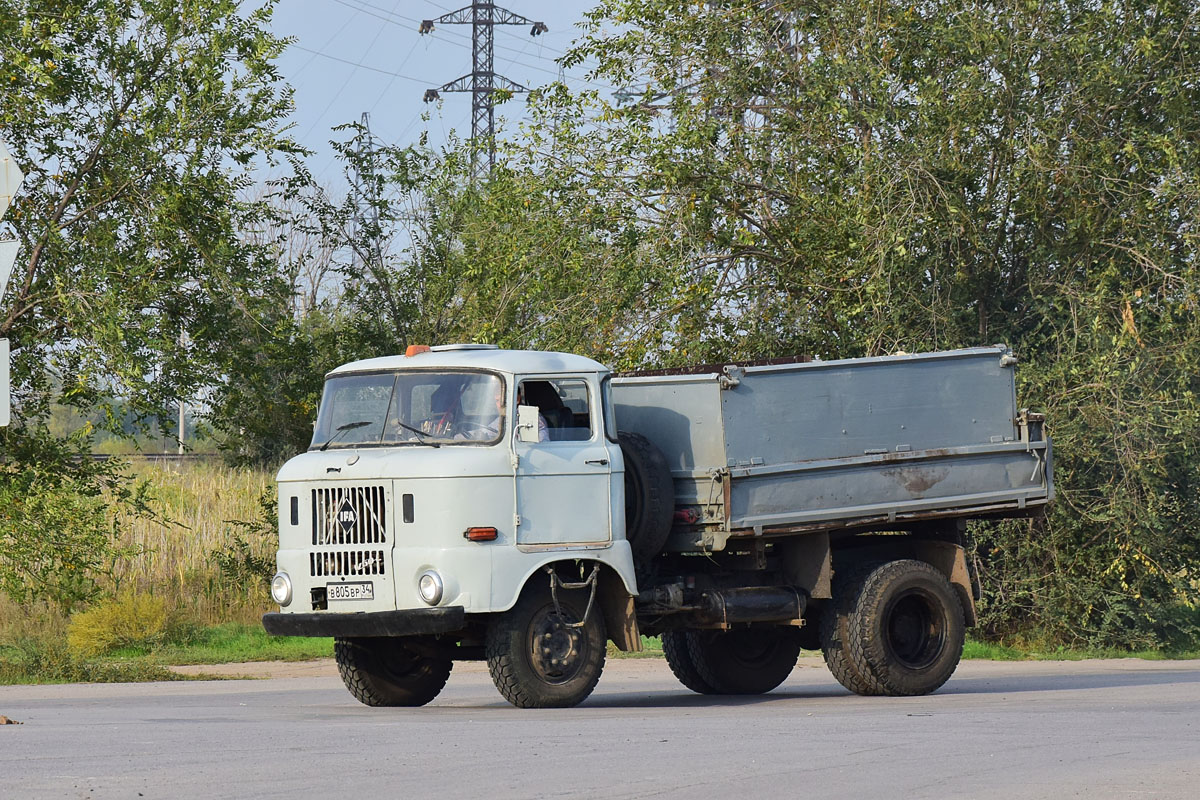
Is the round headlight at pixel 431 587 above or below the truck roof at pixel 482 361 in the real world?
below

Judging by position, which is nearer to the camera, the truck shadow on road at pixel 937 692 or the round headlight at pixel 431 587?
the round headlight at pixel 431 587

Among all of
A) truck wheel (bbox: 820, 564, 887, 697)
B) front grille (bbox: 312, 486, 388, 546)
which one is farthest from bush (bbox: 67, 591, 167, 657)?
truck wheel (bbox: 820, 564, 887, 697)

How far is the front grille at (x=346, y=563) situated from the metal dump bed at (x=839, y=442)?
2.64 meters

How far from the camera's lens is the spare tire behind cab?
13742 millimetres

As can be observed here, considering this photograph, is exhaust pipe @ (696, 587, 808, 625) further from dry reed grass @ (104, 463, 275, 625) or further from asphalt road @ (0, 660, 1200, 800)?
dry reed grass @ (104, 463, 275, 625)

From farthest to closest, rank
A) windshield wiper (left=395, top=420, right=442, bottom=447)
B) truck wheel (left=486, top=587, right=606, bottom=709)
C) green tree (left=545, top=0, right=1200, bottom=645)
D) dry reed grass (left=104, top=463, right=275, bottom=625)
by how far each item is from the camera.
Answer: dry reed grass (left=104, top=463, right=275, bottom=625)
green tree (left=545, top=0, right=1200, bottom=645)
windshield wiper (left=395, top=420, right=442, bottom=447)
truck wheel (left=486, top=587, right=606, bottom=709)

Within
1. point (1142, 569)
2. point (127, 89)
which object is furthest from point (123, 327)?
point (1142, 569)

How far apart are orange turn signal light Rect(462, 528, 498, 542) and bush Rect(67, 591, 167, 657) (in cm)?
980

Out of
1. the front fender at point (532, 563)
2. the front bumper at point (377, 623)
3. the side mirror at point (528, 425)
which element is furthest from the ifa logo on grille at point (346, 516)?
the side mirror at point (528, 425)

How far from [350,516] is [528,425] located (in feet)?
4.99

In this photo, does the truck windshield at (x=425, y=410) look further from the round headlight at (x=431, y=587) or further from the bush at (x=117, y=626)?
the bush at (x=117, y=626)

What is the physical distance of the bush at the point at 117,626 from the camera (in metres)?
21.2

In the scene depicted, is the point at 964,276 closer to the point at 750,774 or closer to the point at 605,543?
the point at 605,543

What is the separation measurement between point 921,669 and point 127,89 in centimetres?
1165
